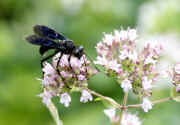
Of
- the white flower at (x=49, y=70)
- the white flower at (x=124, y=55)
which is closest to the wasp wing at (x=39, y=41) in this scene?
the white flower at (x=49, y=70)

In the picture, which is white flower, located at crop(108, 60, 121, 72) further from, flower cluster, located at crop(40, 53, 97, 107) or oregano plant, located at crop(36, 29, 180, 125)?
flower cluster, located at crop(40, 53, 97, 107)

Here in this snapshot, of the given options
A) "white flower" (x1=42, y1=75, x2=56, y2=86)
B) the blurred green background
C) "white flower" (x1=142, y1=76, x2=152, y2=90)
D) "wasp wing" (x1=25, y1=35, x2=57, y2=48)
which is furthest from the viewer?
the blurred green background

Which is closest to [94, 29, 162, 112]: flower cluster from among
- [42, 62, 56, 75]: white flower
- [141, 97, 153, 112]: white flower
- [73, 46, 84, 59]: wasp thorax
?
[141, 97, 153, 112]: white flower

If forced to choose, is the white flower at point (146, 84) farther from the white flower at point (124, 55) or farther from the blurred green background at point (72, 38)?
the blurred green background at point (72, 38)

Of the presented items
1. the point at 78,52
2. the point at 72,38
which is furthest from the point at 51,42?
the point at 72,38

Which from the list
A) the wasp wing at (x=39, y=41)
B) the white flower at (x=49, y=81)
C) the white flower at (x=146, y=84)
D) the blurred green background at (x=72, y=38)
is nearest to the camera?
the wasp wing at (x=39, y=41)

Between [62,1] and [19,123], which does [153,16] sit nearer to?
[62,1]
